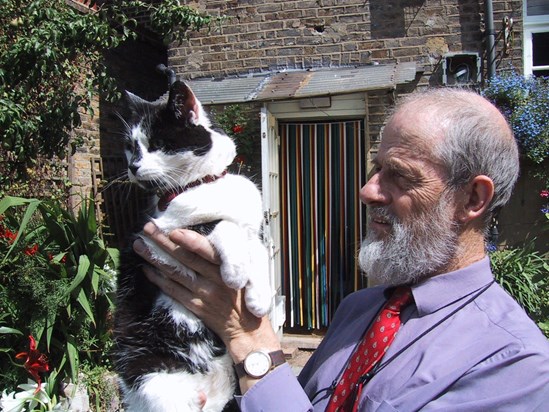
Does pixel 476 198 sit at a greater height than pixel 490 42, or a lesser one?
lesser

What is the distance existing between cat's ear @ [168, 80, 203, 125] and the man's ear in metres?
0.96

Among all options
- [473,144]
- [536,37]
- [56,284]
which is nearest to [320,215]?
[536,37]

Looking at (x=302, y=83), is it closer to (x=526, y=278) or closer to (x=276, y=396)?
(x=526, y=278)

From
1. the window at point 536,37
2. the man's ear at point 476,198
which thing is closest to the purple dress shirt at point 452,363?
the man's ear at point 476,198

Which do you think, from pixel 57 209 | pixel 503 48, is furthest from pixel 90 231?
pixel 503 48

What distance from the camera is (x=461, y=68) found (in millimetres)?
4406

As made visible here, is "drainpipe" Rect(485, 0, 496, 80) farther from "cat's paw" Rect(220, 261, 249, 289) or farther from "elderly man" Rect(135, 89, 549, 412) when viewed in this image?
"cat's paw" Rect(220, 261, 249, 289)

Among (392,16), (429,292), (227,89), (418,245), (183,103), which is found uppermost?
(392,16)

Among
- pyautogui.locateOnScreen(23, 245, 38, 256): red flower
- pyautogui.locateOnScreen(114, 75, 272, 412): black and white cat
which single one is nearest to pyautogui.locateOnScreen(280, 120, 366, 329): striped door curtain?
pyautogui.locateOnScreen(23, 245, 38, 256): red flower

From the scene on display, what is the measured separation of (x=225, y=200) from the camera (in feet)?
5.24

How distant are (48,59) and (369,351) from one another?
2.28 metres

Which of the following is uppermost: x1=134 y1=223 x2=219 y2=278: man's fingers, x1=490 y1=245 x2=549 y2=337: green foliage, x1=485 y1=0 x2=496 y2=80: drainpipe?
x1=485 y1=0 x2=496 y2=80: drainpipe

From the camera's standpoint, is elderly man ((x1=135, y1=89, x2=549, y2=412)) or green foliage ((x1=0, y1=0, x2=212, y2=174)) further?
green foliage ((x1=0, y1=0, x2=212, y2=174))

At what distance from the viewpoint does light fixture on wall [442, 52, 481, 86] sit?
4383 mm
